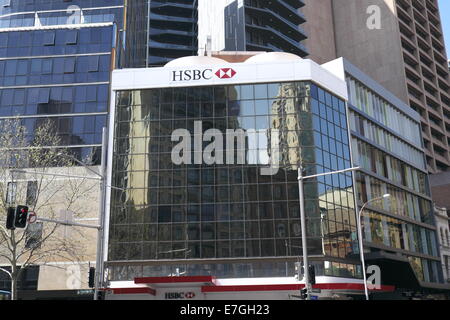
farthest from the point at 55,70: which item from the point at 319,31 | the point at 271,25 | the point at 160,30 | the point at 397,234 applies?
the point at 319,31

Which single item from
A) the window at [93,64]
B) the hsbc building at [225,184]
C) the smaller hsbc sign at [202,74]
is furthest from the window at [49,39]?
the smaller hsbc sign at [202,74]

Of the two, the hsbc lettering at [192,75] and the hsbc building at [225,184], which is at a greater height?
the hsbc lettering at [192,75]

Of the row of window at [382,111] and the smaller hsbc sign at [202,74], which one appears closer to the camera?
the smaller hsbc sign at [202,74]

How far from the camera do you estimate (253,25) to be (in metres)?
85.1

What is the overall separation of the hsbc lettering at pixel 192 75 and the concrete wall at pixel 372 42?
58.2 metres

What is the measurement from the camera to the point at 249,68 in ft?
159

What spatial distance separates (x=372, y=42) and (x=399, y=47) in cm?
819

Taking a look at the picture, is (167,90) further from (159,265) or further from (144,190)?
(159,265)

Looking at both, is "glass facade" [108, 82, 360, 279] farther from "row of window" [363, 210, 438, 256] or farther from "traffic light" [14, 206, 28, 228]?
"traffic light" [14, 206, 28, 228]

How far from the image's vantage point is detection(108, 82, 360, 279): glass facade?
4291 centimetres

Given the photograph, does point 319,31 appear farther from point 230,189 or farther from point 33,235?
point 33,235

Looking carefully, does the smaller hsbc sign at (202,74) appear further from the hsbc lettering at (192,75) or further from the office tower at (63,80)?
the office tower at (63,80)

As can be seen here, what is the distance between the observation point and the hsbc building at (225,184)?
42188 millimetres
